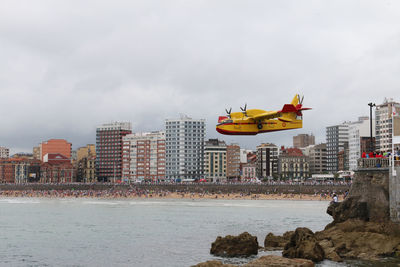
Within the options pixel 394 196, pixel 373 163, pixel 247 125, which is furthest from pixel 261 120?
pixel 394 196

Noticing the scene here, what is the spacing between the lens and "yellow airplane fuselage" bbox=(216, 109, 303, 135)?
49.6 meters

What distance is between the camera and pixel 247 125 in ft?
165

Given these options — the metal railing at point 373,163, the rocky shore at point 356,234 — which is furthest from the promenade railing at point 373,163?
the rocky shore at point 356,234

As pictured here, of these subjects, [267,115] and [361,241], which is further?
[267,115]

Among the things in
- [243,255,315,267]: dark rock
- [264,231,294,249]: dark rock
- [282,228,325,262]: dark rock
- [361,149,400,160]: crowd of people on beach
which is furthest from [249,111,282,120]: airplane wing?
[243,255,315,267]: dark rock

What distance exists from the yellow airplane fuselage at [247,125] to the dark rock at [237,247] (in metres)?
9.82

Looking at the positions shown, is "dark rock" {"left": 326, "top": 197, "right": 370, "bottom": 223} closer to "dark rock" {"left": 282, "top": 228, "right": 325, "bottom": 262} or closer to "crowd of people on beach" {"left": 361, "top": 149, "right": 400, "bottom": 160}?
"crowd of people on beach" {"left": 361, "top": 149, "right": 400, "bottom": 160}

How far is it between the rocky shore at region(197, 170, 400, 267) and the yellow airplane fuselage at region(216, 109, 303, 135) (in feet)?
28.4

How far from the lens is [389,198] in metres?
47.9

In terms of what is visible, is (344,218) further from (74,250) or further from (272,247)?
(74,250)

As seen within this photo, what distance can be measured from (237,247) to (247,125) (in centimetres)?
1117

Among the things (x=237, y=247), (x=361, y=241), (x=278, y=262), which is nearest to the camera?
(x=278, y=262)

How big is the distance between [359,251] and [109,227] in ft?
157

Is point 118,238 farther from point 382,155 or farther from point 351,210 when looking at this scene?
point 382,155
